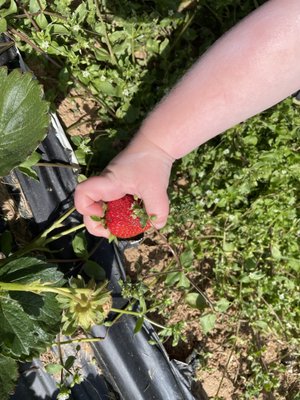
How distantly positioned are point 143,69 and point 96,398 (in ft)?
2.44

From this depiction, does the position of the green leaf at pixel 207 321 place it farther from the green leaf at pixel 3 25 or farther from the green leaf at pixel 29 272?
the green leaf at pixel 3 25

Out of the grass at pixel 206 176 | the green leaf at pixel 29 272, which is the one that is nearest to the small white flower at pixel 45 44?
the grass at pixel 206 176

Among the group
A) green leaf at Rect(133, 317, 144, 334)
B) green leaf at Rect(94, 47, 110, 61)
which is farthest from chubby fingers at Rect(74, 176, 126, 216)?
green leaf at Rect(94, 47, 110, 61)

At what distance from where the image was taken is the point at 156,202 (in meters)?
1.18

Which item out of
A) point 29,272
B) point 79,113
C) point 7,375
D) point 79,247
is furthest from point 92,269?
point 79,113

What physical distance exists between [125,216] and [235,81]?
32 cm

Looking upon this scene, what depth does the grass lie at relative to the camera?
4.50 ft

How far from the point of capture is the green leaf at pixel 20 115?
3.79ft

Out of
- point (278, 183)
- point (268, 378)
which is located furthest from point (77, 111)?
point (268, 378)

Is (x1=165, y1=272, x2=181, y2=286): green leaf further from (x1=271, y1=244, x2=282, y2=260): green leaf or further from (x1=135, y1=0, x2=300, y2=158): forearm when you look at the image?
(x1=135, y1=0, x2=300, y2=158): forearm

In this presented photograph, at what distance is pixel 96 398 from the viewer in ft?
4.49

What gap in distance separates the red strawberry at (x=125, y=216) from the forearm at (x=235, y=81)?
12cm

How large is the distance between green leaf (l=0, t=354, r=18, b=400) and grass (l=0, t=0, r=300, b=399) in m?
0.33

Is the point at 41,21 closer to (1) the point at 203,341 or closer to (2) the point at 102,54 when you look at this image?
(2) the point at 102,54
